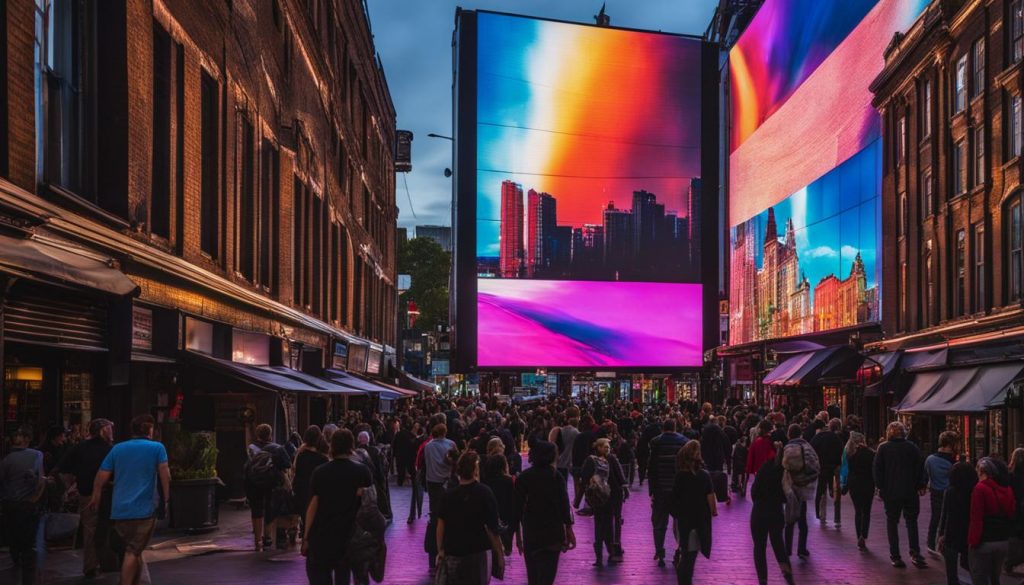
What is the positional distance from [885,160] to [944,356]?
11.5 m

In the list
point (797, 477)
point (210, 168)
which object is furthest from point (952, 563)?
point (210, 168)

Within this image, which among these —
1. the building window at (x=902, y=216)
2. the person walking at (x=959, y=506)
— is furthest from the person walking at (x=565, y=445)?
the building window at (x=902, y=216)

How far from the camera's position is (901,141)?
3547cm

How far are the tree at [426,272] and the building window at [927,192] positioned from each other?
80.5m

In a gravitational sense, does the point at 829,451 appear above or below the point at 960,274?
below

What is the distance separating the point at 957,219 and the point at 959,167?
138cm

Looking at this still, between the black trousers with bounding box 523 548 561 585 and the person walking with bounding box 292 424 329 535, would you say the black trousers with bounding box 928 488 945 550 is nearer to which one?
the black trousers with bounding box 523 548 561 585

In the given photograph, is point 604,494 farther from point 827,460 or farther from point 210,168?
point 210,168

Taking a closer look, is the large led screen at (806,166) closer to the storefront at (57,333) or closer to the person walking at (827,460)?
the person walking at (827,460)

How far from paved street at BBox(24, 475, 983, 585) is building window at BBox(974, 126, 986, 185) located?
1276 cm

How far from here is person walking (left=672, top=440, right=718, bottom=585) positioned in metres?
11.3

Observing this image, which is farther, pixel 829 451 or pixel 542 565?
pixel 829 451

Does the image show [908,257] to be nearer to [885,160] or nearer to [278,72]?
[885,160]

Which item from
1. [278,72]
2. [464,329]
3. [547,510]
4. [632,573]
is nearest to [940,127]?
[278,72]
